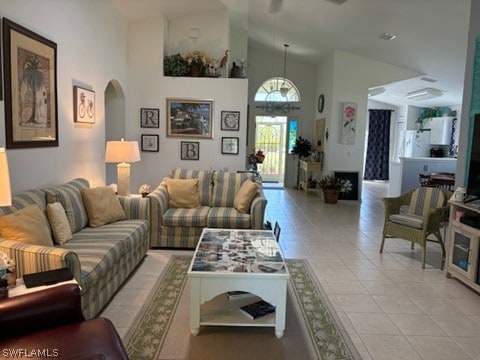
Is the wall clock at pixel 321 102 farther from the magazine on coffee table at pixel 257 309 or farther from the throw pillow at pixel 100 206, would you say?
the magazine on coffee table at pixel 257 309

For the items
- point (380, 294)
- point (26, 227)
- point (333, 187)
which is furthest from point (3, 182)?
point (333, 187)

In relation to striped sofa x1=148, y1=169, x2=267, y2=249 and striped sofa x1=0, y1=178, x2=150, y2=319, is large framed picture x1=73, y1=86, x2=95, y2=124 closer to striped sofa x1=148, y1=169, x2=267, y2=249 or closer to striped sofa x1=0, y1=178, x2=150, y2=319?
striped sofa x1=0, y1=178, x2=150, y2=319

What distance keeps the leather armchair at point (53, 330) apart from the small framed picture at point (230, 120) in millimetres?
4454

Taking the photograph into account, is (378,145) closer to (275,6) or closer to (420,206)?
(275,6)

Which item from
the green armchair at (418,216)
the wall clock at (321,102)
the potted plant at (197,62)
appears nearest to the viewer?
the green armchair at (418,216)

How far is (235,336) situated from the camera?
8.43ft

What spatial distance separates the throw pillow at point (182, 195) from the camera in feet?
15.4

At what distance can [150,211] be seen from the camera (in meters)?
4.29

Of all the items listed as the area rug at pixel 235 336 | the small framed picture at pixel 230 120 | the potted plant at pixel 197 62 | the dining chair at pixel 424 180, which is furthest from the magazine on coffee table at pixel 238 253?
the dining chair at pixel 424 180

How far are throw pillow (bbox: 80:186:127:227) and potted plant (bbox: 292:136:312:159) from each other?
639cm

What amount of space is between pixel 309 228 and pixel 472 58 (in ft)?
10.0

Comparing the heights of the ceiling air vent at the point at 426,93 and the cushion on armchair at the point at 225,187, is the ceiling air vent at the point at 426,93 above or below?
above

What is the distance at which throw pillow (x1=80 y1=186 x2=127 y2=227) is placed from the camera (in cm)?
362

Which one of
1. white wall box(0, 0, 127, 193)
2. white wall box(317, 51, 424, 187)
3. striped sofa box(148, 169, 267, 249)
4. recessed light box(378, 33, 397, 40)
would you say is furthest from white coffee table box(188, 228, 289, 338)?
white wall box(317, 51, 424, 187)
